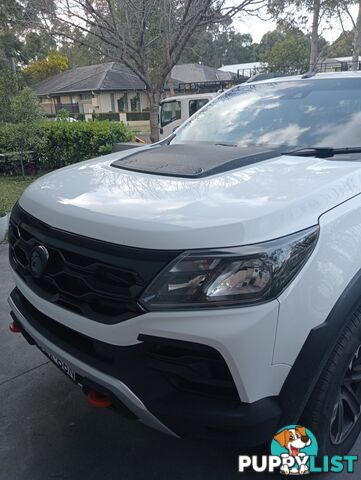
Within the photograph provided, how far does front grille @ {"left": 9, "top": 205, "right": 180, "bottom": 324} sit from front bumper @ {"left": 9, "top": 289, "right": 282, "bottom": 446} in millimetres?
155

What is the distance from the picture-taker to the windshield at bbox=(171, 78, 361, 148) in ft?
9.04

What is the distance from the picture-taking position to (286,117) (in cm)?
301

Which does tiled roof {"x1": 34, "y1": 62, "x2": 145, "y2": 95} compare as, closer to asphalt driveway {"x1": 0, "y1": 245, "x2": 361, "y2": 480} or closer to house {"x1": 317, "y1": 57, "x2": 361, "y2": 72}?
house {"x1": 317, "y1": 57, "x2": 361, "y2": 72}

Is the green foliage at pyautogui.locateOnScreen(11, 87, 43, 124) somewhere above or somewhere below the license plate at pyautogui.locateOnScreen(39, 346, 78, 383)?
above

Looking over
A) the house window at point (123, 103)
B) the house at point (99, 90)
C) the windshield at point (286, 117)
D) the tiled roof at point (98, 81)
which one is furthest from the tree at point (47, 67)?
the windshield at point (286, 117)

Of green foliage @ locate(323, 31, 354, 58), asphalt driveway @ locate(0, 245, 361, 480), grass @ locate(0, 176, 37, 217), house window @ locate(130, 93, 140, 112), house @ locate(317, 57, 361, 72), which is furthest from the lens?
green foliage @ locate(323, 31, 354, 58)

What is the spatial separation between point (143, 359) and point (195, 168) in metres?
1.06

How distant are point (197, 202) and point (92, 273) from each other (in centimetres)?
53

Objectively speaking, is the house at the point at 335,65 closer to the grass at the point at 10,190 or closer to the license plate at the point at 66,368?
the grass at the point at 10,190

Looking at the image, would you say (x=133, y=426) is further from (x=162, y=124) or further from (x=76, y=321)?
(x=162, y=124)

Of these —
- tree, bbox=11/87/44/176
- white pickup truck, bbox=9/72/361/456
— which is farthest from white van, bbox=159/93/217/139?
white pickup truck, bbox=9/72/361/456

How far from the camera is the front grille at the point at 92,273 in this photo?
5.25 ft

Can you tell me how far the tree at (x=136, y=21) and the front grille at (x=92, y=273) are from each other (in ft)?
29.7

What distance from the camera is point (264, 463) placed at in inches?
78.3
